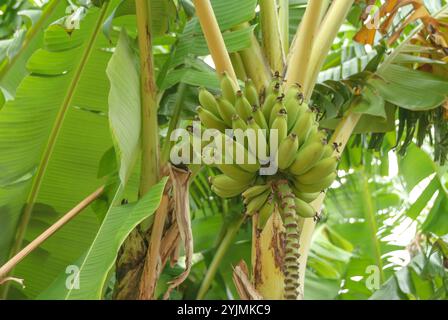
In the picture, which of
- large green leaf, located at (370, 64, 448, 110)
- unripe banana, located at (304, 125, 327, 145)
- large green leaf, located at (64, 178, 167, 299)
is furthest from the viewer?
large green leaf, located at (370, 64, 448, 110)

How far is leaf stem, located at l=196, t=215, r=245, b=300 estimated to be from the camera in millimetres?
2252

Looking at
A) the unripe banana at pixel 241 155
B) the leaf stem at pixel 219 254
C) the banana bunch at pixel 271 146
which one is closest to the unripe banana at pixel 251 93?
the banana bunch at pixel 271 146

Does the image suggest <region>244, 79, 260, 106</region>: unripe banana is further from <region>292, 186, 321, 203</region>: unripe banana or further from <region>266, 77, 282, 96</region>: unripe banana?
<region>292, 186, 321, 203</region>: unripe banana

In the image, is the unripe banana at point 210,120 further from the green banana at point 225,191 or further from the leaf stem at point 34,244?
the leaf stem at point 34,244

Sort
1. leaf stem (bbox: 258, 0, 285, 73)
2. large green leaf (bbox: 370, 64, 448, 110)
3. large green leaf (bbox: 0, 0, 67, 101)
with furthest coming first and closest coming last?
large green leaf (bbox: 0, 0, 67, 101) < large green leaf (bbox: 370, 64, 448, 110) < leaf stem (bbox: 258, 0, 285, 73)

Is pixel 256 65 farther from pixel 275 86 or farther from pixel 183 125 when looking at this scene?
pixel 183 125

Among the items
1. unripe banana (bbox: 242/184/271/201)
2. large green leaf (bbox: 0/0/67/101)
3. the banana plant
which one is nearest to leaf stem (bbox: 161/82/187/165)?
the banana plant

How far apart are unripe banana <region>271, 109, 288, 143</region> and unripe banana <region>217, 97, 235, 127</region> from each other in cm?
10

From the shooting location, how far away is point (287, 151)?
4.03ft

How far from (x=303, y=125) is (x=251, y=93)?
132 mm

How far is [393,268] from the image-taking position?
280 cm

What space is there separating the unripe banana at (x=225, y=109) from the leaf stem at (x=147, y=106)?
0.78 ft
